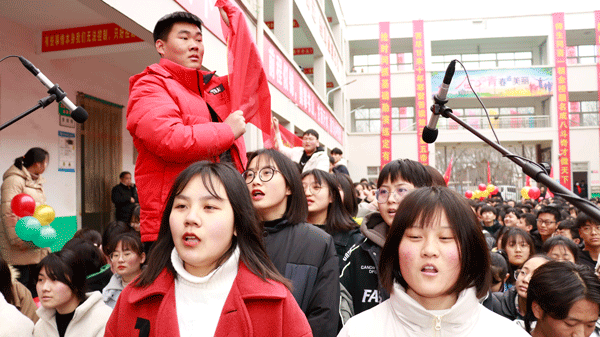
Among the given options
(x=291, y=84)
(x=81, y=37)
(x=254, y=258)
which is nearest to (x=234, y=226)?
(x=254, y=258)

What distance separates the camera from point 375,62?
2494cm

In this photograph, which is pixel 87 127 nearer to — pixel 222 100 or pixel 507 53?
pixel 222 100

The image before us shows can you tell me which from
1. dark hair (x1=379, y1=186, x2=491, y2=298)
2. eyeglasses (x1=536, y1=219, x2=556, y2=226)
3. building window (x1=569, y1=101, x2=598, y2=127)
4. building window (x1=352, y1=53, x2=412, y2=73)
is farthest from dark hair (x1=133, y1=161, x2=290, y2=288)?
building window (x1=569, y1=101, x2=598, y2=127)

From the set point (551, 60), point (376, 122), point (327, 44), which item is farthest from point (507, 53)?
point (327, 44)

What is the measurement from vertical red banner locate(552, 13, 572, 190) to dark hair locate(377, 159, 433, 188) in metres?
21.6

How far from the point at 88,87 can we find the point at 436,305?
21.0ft

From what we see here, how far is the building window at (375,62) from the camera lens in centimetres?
2392

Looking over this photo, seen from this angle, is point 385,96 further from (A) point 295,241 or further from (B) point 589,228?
(A) point 295,241

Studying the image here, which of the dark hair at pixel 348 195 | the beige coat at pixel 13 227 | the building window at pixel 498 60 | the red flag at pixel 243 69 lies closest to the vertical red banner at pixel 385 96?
the building window at pixel 498 60

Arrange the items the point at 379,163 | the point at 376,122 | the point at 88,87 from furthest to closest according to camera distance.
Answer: the point at 376,122 → the point at 379,163 → the point at 88,87

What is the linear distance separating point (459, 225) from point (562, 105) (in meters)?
22.9

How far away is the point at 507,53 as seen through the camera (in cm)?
2375

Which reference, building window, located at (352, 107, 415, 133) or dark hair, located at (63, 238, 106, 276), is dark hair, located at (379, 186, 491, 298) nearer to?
dark hair, located at (63, 238, 106, 276)

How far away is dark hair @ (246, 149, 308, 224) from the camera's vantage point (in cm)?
220
